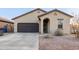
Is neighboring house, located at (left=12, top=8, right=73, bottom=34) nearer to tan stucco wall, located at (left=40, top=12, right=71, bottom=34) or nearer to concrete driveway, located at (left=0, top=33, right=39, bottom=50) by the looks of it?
tan stucco wall, located at (left=40, top=12, right=71, bottom=34)

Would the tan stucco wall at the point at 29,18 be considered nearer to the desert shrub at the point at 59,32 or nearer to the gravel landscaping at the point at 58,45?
the desert shrub at the point at 59,32

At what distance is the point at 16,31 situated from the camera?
22812 mm

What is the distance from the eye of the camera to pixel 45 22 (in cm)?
2131

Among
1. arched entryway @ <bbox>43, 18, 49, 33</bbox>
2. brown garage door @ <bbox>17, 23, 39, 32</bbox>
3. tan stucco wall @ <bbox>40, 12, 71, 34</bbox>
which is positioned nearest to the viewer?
tan stucco wall @ <bbox>40, 12, 71, 34</bbox>

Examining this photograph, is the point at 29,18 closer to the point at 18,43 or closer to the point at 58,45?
the point at 18,43

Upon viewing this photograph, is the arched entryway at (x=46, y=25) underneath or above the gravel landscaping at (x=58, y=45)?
above

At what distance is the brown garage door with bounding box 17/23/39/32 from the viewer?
22.0 m

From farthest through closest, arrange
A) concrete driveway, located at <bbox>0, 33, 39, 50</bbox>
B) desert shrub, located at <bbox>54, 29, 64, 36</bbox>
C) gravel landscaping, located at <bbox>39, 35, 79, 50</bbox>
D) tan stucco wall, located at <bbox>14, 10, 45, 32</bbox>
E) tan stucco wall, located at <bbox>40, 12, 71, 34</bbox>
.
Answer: tan stucco wall, located at <bbox>14, 10, 45, 32</bbox> < tan stucco wall, located at <bbox>40, 12, 71, 34</bbox> < desert shrub, located at <bbox>54, 29, 64, 36</bbox> < concrete driveway, located at <bbox>0, 33, 39, 50</bbox> < gravel landscaping, located at <bbox>39, 35, 79, 50</bbox>

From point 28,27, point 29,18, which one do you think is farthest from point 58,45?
point 29,18

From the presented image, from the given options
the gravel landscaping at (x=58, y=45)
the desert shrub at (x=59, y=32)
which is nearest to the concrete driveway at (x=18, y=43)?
the gravel landscaping at (x=58, y=45)

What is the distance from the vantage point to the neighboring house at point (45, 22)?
65.8 ft

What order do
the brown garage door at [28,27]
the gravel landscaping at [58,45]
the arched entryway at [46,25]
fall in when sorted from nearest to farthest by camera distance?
the gravel landscaping at [58,45] → the arched entryway at [46,25] → the brown garage door at [28,27]

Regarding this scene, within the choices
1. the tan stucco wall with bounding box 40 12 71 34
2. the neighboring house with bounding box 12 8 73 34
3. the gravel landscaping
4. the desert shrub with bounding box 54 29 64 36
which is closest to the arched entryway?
the neighboring house with bounding box 12 8 73 34
